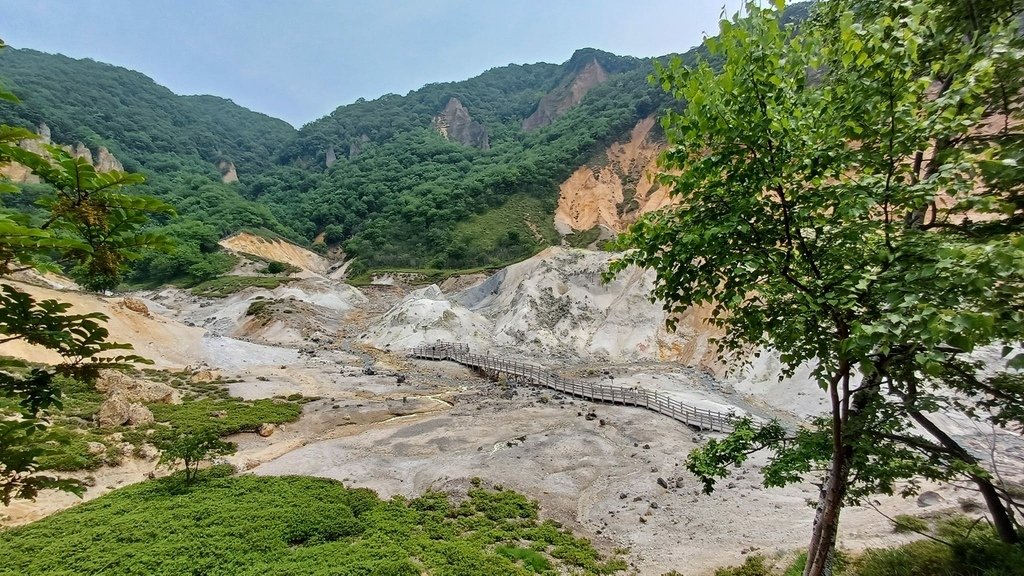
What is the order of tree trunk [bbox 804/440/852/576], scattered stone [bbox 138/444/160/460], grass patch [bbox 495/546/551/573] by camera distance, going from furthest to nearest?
scattered stone [bbox 138/444/160/460] < grass patch [bbox 495/546/551/573] < tree trunk [bbox 804/440/852/576]

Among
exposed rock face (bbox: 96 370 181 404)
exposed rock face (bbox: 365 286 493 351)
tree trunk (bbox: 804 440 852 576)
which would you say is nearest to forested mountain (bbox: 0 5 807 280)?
exposed rock face (bbox: 365 286 493 351)

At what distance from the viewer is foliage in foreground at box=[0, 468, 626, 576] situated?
1096 centimetres

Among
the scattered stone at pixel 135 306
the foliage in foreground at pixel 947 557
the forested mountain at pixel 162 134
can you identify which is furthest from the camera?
the forested mountain at pixel 162 134

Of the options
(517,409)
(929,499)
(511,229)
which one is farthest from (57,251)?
(511,229)

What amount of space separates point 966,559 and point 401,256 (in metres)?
97.1

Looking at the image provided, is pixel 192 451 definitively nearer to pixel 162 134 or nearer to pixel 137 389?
pixel 137 389

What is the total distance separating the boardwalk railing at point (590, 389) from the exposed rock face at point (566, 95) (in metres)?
135

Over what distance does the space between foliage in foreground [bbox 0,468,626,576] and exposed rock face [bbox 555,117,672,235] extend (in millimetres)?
84670

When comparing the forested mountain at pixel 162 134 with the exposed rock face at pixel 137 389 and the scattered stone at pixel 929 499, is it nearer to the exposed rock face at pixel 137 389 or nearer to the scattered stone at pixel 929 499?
the exposed rock face at pixel 137 389

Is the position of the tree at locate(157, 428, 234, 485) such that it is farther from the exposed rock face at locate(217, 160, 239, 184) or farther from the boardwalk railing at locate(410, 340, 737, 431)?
the exposed rock face at locate(217, 160, 239, 184)

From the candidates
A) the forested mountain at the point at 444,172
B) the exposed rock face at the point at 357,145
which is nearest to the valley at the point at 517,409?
the forested mountain at the point at 444,172

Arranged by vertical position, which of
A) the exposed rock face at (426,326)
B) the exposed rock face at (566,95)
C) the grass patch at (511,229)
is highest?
the exposed rock face at (566,95)

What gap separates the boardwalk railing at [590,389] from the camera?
27.3 meters

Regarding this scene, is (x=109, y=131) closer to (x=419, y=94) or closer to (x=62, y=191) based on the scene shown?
(x=419, y=94)
